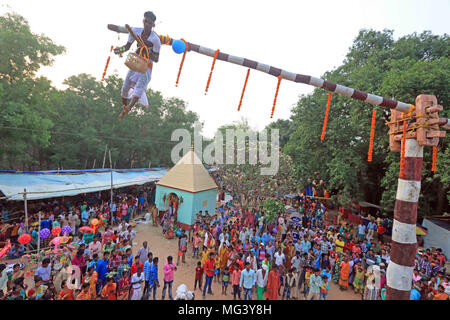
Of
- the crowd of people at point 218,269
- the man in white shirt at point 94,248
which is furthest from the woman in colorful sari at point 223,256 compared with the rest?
the man in white shirt at point 94,248

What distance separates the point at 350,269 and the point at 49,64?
18321 mm

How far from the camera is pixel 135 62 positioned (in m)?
3.30

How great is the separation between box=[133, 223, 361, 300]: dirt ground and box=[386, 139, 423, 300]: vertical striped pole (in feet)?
15.4

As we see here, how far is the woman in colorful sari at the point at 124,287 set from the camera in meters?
5.94

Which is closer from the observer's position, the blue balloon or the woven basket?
the woven basket

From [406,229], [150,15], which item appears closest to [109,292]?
[150,15]

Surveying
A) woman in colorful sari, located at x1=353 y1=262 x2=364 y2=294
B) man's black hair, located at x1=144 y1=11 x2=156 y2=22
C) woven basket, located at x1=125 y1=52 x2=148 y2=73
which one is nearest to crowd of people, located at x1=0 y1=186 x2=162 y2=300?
woven basket, located at x1=125 y1=52 x2=148 y2=73

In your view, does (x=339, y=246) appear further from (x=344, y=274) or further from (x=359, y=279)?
(x=359, y=279)

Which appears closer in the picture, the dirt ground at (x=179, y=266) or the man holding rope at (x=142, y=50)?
the man holding rope at (x=142, y=50)

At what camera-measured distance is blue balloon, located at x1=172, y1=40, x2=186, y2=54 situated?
3.75 metres

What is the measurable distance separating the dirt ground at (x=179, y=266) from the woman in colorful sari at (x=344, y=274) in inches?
8.4

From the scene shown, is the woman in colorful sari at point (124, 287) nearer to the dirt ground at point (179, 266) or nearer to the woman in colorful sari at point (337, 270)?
the dirt ground at point (179, 266)

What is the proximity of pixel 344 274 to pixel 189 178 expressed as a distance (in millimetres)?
8868

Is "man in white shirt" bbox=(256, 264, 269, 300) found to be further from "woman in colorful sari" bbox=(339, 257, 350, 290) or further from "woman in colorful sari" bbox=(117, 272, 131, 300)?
"woman in colorful sari" bbox=(117, 272, 131, 300)
